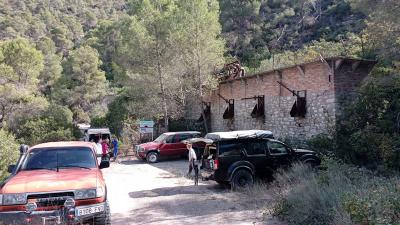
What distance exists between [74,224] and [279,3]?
54.3m

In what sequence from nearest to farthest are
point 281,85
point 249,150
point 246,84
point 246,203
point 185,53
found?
point 246,203
point 249,150
point 281,85
point 246,84
point 185,53

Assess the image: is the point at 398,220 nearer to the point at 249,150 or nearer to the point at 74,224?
the point at 74,224

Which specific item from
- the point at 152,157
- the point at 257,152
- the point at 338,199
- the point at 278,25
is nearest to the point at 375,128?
the point at 257,152

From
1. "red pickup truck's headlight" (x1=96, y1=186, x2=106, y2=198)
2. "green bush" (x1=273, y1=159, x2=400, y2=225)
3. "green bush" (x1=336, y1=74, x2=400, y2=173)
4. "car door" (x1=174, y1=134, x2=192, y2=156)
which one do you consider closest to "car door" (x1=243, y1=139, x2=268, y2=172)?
"green bush" (x1=273, y1=159, x2=400, y2=225)


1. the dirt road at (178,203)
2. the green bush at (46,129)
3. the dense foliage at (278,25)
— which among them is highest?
the dense foliage at (278,25)

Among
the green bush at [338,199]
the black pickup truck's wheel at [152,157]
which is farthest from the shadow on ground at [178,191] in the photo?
the black pickup truck's wheel at [152,157]

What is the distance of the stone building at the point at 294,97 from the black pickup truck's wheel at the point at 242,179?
436cm

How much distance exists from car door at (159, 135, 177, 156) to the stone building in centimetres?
389

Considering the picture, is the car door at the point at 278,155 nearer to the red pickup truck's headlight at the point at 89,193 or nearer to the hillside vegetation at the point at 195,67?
the hillside vegetation at the point at 195,67

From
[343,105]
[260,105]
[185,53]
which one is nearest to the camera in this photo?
[343,105]

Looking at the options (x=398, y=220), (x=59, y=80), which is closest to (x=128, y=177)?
(x=398, y=220)

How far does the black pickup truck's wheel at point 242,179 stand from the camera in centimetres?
1181

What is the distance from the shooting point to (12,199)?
6.37 meters

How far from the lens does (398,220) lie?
509 centimetres
